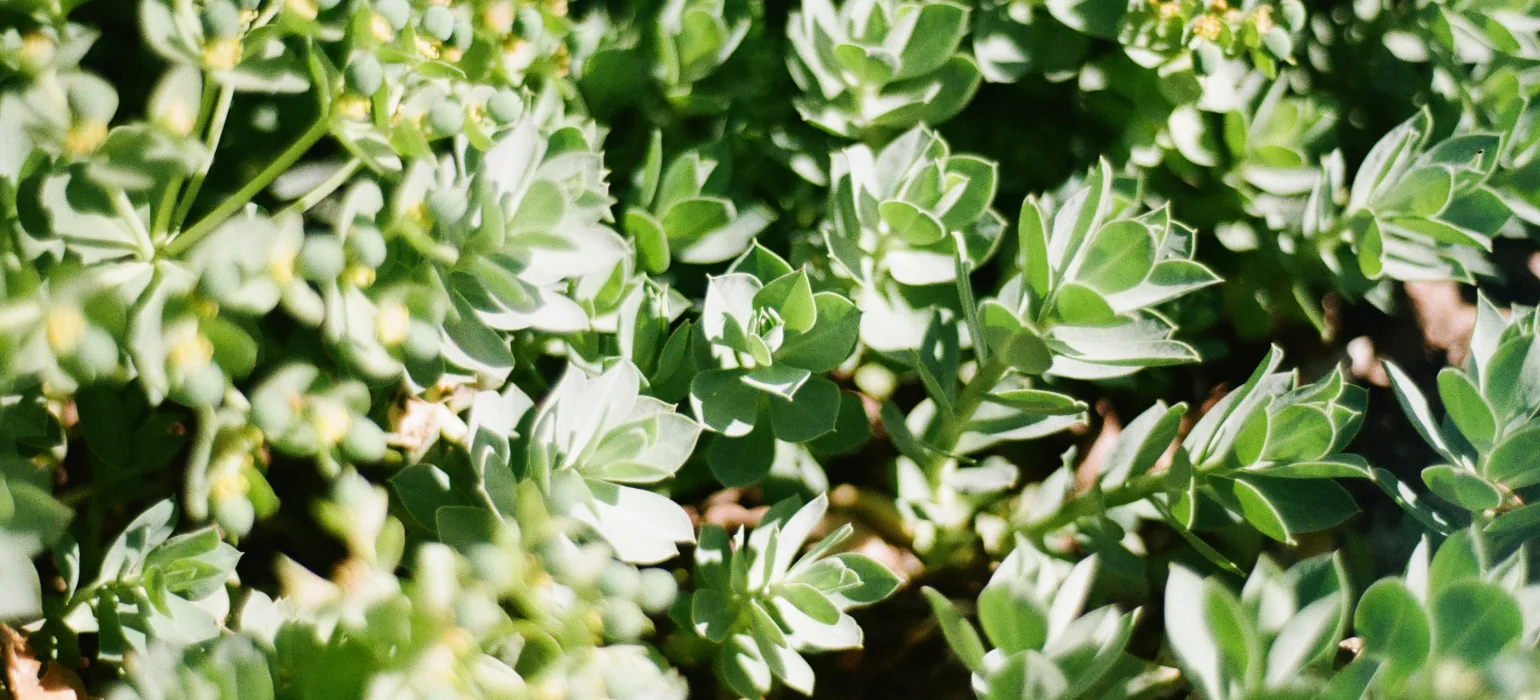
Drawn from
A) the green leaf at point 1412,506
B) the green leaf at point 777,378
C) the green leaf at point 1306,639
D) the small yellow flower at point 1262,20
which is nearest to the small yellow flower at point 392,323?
the green leaf at point 777,378

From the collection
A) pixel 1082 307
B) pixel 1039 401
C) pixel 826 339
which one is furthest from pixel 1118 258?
pixel 826 339

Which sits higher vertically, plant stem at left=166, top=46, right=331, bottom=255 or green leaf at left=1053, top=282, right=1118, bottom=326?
plant stem at left=166, top=46, right=331, bottom=255

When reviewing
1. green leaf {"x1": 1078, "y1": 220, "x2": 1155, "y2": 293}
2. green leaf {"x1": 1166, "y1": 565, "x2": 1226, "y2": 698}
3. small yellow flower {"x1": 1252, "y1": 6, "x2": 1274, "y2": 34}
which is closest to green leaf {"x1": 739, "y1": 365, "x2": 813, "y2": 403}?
green leaf {"x1": 1078, "y1": 220, "x2": 1155, "y2": 293}

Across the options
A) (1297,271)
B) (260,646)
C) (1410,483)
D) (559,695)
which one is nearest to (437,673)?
(559,695)

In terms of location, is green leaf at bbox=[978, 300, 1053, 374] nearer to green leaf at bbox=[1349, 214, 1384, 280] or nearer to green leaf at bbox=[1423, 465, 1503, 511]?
green leaf at bbox=[1423, 465, 1503, 511]

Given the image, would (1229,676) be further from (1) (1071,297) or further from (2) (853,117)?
(2) (853,117)

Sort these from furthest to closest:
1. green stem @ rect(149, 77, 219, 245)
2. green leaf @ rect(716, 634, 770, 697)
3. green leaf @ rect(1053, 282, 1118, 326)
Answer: green leaf @ rect(716, 634, 770, 697), green leaf @ rect(1053, 282, 1118, 326), green stem @ rect(149, 77, 219, 245)
